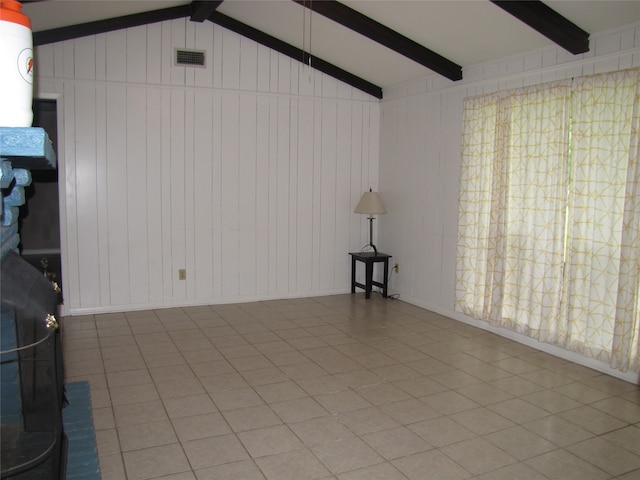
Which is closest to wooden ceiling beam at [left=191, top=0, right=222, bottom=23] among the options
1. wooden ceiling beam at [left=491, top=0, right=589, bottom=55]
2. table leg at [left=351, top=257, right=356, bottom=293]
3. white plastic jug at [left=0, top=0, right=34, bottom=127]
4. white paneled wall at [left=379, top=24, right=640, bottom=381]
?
white paneled wall at [left=379, top=24, right=640, bottom=381]

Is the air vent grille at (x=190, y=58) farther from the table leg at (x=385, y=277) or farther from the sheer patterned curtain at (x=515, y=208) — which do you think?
the table leg at (x=385, y=277)

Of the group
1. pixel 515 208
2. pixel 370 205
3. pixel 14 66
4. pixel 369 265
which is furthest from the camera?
pixel 369 265

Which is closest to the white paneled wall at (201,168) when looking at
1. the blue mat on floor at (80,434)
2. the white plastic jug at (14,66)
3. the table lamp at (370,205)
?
the table lamp at (370,205)

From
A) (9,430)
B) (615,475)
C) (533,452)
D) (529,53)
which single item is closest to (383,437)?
(533,452)

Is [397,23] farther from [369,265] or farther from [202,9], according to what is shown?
[369,265]

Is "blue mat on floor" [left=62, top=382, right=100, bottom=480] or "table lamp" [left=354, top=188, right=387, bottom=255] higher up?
"table lamp" [left=354, top=188, right=387, bottom=255]

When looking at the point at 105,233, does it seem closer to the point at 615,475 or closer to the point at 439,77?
the point at 439,77

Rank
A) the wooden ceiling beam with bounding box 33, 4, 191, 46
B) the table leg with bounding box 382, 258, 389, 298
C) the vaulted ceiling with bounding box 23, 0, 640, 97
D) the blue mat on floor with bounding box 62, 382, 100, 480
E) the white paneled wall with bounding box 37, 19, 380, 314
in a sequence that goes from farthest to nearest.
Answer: the table leg with bounding box 382, 258, 389, 298
the white paneled wall with bounding box 37, 19, 380, 314
the wooden ceiling beam with bounding box 33, 4, 191, 46
the vaulted ceiling with bounding box 23, 0, 640, 97
the blue mat on floor with bounding box 62, 382, 100, 480

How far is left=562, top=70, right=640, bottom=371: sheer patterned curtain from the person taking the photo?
3574mm

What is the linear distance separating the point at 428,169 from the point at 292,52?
6.43 ft

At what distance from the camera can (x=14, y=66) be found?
113 centimetres

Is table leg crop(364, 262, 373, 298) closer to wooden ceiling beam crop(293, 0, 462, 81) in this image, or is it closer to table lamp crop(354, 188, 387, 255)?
table lamp crop(354, 188, 387, 255)

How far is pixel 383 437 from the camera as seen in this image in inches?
115

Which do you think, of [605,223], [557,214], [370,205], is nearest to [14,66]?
[605,223]
